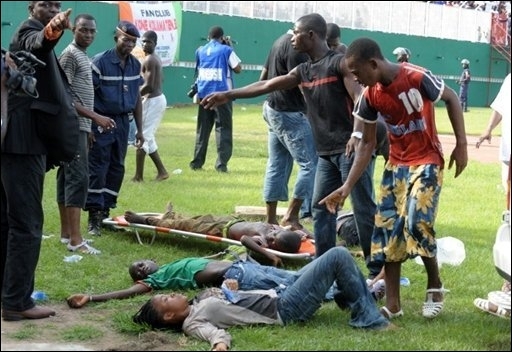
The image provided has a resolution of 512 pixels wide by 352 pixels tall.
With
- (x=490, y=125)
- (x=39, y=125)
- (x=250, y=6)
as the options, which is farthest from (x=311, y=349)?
(x=250, y=6)

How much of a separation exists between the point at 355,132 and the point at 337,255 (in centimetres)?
108

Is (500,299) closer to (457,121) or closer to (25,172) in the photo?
(457,121)

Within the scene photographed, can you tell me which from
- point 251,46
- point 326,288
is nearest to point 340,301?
point 326,288

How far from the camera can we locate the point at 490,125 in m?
8.86

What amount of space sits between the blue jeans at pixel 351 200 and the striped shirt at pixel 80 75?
2383 mm

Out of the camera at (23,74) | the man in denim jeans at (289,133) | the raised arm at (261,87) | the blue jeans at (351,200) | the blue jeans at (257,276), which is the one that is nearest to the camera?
the camera at (23,74)

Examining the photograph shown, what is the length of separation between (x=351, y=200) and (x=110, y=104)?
3.25 m

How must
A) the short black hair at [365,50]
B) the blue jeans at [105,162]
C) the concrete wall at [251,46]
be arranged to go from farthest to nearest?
the concrete wall at [251,46] → the blue jeans at [105,162] → the short black hair at [365,50]

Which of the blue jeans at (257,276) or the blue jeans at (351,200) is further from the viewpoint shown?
the blue jeans at (351,200)

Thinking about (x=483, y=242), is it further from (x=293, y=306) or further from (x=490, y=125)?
(x=293, y=306)

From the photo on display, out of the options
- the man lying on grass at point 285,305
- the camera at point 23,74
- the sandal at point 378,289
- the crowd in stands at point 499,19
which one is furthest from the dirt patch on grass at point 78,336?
the crowd in stands at point 499,19

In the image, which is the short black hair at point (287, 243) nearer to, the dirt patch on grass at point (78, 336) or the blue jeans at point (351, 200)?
the blue jeans at point (351, 200)

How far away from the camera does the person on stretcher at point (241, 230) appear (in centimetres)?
780

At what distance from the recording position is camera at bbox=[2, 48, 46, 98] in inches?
205
